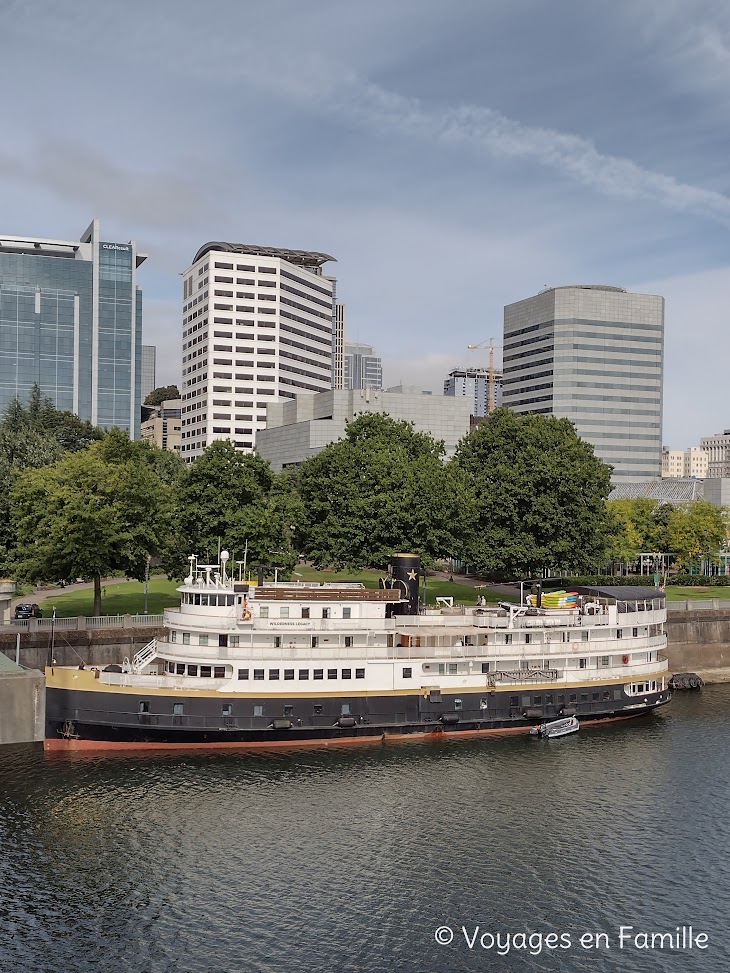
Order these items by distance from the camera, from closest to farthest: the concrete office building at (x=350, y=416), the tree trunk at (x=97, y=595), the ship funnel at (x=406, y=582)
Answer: the ship funnel at (x=406, y=582) → the tree trunk at (x=97, y=595) → the concrete office building at (x=350, y=416)

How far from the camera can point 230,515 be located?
6800 cm

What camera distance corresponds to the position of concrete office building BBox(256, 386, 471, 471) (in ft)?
559

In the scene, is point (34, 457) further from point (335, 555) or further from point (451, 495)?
point (451, 495)

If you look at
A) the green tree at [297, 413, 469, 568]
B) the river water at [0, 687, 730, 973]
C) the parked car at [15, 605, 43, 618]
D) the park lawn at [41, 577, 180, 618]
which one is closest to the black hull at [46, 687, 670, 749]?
the river water at [0, 687, 730, 973]

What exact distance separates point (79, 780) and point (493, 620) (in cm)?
2581

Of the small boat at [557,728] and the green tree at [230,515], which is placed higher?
the green tree at [230,515]

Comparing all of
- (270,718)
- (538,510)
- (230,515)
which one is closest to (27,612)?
(230,515)

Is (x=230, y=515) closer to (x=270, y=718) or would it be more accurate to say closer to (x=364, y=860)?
(x=270, y=718)

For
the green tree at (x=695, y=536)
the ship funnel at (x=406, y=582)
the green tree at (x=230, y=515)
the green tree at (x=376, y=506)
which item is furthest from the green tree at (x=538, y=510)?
the green tree at (x=695, y=536)

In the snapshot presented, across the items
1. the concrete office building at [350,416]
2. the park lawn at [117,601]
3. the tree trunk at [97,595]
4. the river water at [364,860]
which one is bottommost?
the river water at [364,860]

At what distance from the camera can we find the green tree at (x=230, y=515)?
6725 centimetres

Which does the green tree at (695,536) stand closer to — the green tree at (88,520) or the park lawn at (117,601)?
the park lawn at (117,601)

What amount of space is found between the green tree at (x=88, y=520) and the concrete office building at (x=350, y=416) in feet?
332

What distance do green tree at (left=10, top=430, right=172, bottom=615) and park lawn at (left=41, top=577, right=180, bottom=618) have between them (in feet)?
19.0
